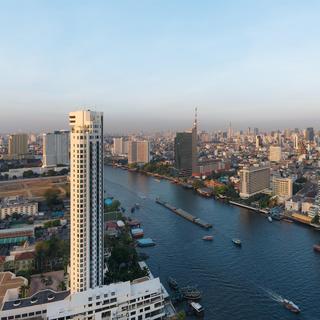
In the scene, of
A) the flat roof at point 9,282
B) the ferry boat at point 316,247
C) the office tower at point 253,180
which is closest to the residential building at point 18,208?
the flat roof at point 9,282

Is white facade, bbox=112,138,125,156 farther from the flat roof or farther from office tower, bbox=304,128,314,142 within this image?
the flat roof

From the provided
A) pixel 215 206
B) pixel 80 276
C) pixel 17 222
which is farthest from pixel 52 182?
pixel 80 276

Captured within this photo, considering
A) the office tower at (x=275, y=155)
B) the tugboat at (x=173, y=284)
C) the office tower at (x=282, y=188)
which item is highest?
the office tower at (x=275, y=155)

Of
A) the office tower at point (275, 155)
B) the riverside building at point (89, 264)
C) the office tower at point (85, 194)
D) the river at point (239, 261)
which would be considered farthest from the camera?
the office tower at point (275, 155)

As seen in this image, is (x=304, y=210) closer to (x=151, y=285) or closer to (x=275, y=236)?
(x=275, y=236)

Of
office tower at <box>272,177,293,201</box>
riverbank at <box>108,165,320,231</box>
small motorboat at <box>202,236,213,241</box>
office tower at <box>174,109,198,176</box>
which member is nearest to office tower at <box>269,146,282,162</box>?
office tower at <box>174,109,198,176</box>

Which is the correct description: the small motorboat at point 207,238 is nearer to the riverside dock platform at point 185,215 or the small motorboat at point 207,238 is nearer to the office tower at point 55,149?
the riverside dock platform at point 185,215
